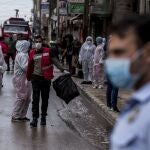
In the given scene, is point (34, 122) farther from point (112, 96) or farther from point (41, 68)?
point (112, 96)

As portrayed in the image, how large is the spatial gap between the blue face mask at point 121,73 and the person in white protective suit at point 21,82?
9.51m

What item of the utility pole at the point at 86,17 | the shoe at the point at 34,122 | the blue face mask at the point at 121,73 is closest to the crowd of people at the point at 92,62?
the utility pole at the point at 86,17

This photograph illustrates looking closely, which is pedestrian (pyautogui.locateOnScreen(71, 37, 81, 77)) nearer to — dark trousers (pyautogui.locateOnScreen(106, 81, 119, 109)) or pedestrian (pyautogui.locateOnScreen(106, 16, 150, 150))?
dark trousers (pyautogui.locateOnScreen(106, 81, 119, 109))

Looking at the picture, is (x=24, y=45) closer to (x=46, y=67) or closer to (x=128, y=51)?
(x=46, y=67)

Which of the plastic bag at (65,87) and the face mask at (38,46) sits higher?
the face mask at (38,46)

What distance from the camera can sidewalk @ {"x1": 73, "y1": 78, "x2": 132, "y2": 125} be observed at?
13.4 metres

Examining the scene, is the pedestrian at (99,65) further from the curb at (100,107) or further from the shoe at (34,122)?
the shoe at (34,122)

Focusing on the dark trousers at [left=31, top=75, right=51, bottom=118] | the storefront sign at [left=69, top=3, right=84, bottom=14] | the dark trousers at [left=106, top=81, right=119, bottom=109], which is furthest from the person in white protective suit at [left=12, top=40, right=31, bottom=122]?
the storefront sign at [left=69, top=3, right=84, bottom=14]

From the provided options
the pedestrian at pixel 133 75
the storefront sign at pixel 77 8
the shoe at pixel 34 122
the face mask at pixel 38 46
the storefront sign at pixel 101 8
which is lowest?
the shoe at pixel 34 122

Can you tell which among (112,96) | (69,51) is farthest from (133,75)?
(69,51)

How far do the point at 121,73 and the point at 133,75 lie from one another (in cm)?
6

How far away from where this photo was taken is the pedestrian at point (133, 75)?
2.49m

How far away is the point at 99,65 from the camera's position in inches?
744

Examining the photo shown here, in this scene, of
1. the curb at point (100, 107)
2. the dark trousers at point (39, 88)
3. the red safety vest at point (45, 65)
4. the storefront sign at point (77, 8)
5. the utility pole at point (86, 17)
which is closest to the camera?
the red safety vest at point (45, 65)
